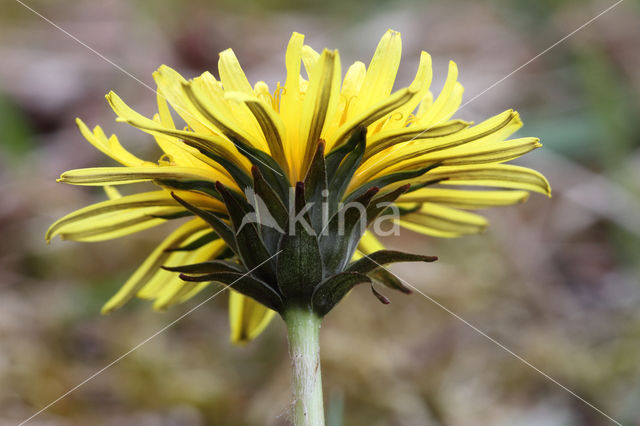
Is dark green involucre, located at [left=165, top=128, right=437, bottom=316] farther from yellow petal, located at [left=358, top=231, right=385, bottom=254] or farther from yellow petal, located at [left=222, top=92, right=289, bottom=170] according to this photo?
yellow petal, located at [left=358, top=231, right=385, bottom=254]

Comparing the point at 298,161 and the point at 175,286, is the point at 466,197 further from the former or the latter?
the point at 175,286

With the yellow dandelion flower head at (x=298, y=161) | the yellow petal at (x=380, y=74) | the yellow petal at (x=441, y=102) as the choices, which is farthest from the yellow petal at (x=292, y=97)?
the yellow petal at (x=441, y=102)

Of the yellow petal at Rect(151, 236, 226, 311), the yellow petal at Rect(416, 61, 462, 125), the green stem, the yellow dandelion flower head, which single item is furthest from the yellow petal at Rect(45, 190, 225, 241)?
the yellow petal at Rect(416, 61, 462, 125)

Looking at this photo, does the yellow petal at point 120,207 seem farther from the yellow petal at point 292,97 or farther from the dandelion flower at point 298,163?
the yellow petal at point 292,97

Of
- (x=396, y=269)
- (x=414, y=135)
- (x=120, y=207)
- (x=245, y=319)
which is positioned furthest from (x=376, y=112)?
(x=396, y=269)

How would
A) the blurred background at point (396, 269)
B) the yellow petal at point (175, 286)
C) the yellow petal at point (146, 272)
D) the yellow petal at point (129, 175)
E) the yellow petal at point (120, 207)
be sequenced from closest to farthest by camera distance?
the yellow petal at point (129, 175), the yellow petal at point (120, 207), the yellow petal at point (146, 272), the yellow petal at point (175, 286), the blurred background at point (396, 269)

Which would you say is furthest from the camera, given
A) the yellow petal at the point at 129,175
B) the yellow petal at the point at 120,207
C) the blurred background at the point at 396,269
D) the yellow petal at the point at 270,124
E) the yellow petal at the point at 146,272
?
the blurred background at the point at 396,269

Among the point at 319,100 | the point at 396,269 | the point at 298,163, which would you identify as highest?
the point at 319,100
